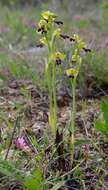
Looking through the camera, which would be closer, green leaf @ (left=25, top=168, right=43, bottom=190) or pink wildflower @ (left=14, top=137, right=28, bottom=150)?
green leaf @ (left=25, top=168, right=43, bottom=190)

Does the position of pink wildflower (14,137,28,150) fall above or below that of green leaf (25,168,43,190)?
above

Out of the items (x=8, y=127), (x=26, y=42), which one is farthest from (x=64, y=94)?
(x=26, y=42)

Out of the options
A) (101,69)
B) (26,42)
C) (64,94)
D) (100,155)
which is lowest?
(100,155)

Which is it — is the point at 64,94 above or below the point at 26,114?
above

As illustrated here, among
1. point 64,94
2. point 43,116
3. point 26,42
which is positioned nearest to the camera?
point 43,116

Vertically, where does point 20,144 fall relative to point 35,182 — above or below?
above

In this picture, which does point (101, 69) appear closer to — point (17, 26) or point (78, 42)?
point (78, 42)

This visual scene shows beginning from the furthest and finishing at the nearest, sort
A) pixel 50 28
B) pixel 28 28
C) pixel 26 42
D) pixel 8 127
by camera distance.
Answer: pixel 28 28 < pixel 26 42 < pixel 8 127 < pixel 50 28

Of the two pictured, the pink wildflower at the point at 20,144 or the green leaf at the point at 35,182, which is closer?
the green leaf at the point at 35,182

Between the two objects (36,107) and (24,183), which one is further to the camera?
(36,107)

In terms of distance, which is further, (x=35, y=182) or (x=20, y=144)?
(x=20, y=144)

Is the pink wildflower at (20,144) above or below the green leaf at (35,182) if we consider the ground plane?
above
